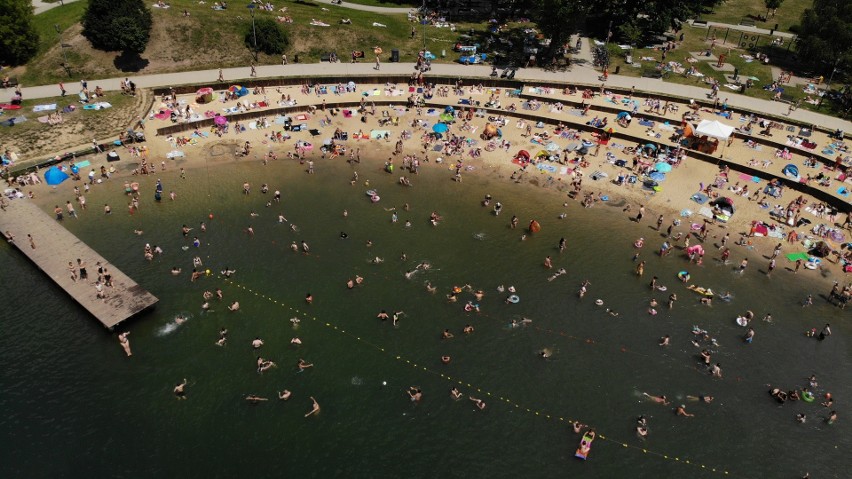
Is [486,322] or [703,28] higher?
[703,28]

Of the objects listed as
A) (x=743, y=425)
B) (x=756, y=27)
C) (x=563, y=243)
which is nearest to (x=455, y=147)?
(x=563, y=243)

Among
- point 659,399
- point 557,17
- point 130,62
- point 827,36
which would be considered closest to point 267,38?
point 130,62

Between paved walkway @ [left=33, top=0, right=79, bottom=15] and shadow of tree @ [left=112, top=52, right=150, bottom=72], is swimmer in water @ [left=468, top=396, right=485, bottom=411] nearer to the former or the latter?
shadow of tree @ [left=112, top=52, right=150, bottom=72]

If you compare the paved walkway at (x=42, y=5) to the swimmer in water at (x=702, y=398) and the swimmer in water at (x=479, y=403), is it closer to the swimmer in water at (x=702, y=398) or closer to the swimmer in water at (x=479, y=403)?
the swimmer in water at (x=479, y=403)

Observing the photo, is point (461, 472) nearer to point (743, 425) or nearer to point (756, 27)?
point (743, 425)

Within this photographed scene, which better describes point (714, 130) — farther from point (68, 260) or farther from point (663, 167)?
point (68, 260)

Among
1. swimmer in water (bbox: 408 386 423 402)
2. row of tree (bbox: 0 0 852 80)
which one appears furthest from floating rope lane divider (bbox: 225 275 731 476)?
row of tree (bbox: 0 0 852 80)
